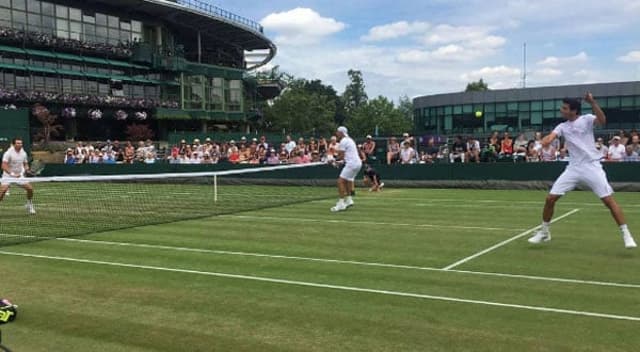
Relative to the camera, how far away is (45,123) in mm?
55688

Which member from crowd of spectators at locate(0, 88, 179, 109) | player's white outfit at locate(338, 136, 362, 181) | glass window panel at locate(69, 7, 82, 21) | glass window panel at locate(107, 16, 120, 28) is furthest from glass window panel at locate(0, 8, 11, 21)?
player's white outfit at locate(338, 136, 362, 181)

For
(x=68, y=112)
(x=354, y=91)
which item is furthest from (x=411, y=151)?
(x=354, y=91)

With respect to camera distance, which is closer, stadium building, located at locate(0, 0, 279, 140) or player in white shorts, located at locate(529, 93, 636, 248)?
player in white shorts, located at locate(529, 93, 636, 248)

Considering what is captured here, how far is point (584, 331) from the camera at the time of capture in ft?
18.6

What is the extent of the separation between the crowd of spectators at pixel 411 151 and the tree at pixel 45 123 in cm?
2453

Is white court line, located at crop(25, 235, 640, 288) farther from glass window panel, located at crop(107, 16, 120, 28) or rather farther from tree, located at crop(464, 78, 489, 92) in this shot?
tree, located at crop(464, 78, 489, 92)

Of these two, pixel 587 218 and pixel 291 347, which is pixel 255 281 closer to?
pixel 291 347

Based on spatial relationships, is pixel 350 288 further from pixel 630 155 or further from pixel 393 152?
pixel 393 152

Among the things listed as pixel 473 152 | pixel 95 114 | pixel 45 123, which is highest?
pixel 95 114

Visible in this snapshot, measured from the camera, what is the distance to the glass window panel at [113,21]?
2572 inches

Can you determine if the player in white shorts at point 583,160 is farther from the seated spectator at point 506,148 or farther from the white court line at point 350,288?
the seated spectator at point 506,148

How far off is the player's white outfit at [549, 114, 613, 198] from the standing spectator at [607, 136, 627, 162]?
1341 cm

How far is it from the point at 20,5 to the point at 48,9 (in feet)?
9.27

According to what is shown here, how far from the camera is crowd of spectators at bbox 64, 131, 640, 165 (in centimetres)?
2278
